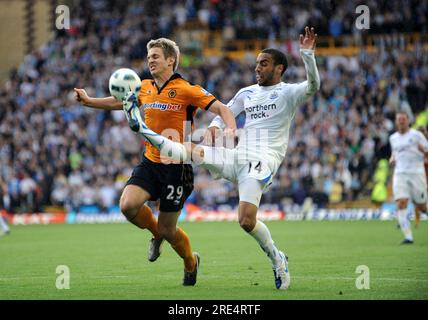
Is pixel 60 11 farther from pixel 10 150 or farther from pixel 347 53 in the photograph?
pixel 347 53

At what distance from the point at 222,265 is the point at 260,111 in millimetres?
3665

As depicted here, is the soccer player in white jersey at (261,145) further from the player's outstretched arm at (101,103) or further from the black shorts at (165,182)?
the player's outstretched arm at (101,103)

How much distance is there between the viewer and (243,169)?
408 inches

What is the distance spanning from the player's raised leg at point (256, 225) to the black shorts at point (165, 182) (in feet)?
2.40

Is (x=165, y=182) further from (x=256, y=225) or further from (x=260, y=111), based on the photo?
(x=260, y=111)

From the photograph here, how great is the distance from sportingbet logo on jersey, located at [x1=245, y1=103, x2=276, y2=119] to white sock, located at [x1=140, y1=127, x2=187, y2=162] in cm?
113

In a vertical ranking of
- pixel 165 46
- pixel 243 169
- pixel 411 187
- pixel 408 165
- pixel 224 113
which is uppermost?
pixel 165 46

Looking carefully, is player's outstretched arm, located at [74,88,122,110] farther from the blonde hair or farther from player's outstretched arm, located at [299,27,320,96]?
player's outstretched arm, located at [299,27,320,96]

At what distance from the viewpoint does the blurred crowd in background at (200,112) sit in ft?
97.2

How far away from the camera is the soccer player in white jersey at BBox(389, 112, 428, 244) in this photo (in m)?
18.2

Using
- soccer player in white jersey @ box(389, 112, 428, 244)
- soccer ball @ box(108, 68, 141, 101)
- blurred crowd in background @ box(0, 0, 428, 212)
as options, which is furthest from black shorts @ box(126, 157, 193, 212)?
blurred crowd in background @ box(0, 0, 428, 212)

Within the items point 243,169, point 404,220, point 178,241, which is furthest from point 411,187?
point 178,241
